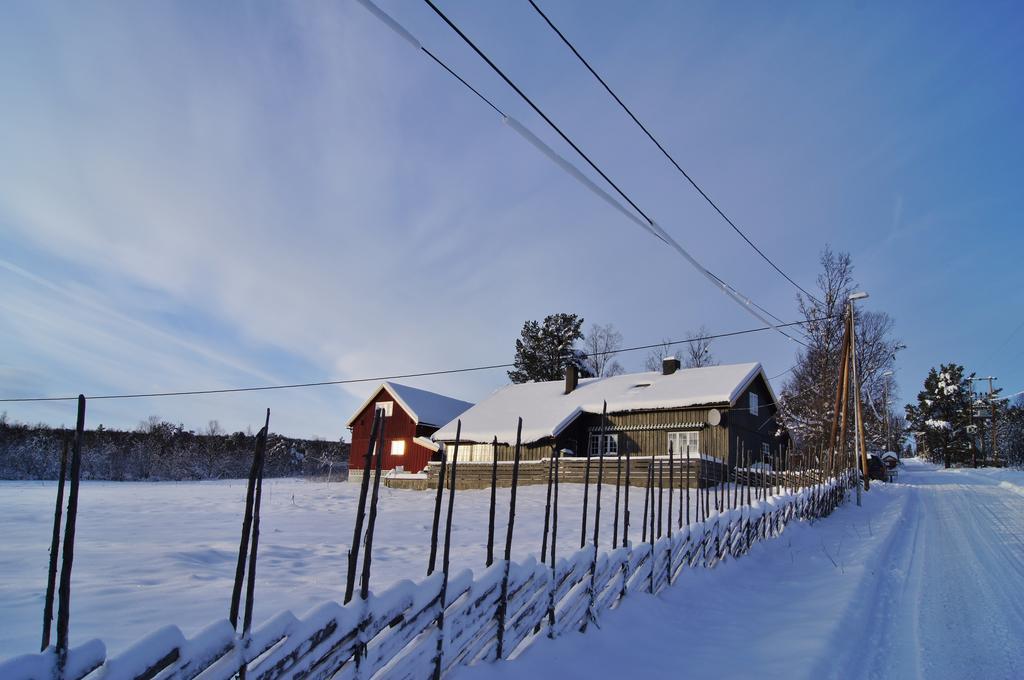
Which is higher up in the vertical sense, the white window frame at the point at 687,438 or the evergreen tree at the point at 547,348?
the evergreen tree at the point at 547,348

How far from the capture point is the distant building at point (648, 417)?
907 inches

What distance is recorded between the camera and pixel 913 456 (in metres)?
86.4

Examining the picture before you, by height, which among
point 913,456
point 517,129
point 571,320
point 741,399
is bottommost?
point 913,456

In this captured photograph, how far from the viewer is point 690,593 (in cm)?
647

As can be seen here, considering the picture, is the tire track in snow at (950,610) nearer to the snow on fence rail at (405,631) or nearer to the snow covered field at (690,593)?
the snow covered field at (690,593)

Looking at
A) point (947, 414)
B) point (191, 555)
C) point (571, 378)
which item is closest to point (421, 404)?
point (571, 378)

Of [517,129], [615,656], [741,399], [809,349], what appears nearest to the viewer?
[615,656]

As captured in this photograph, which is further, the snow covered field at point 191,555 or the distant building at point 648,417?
the distant building at point 648,417

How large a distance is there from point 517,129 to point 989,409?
69.4 metres

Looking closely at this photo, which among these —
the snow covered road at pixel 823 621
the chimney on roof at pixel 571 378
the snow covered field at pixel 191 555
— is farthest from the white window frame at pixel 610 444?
the snow covered road at pixel 823 621

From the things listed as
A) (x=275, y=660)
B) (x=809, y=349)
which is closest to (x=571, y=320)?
(x=809, y=349)

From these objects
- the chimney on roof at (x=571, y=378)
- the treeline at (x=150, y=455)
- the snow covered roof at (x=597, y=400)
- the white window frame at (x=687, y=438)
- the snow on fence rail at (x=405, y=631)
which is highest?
the chimney on roof at (x=571, y=378)

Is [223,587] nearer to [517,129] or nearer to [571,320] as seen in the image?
[517,129]

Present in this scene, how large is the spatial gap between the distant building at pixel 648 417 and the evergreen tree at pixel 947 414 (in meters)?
34.4
